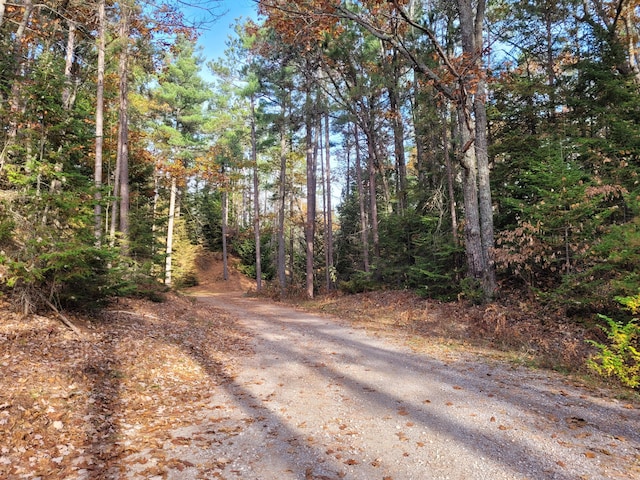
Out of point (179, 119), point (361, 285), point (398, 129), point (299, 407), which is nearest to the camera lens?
point (299, 407)

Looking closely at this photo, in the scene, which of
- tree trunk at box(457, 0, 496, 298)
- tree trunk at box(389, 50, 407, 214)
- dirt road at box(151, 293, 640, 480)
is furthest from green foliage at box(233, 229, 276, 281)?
dirt road at box(151, 293, 640, 480)

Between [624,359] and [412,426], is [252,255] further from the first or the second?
[412,426]

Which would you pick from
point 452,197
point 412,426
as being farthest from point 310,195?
point 412,426

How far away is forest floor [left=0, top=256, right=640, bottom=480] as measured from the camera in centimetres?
315

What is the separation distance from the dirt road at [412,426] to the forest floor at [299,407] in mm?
19

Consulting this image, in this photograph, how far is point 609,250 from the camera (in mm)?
7023

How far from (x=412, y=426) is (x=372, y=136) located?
52.6 ft

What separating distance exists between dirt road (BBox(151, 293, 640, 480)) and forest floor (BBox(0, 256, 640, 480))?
2 centimetres

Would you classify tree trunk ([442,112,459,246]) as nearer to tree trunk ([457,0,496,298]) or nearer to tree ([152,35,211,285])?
tree trunk ([457,0,496,298])

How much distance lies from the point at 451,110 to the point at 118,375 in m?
16.4

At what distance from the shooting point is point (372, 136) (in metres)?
18.1

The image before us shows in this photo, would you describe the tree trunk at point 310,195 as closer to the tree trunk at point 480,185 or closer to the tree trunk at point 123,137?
the tree trunk at point 123,137

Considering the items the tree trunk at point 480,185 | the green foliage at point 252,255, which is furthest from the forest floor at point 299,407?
the green foliage at point 252,255

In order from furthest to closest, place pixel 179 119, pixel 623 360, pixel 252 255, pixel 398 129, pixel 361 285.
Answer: pixel 252 255, pixel 179 119, pixel 398 129, pixel 361 285, pixel 623 360
